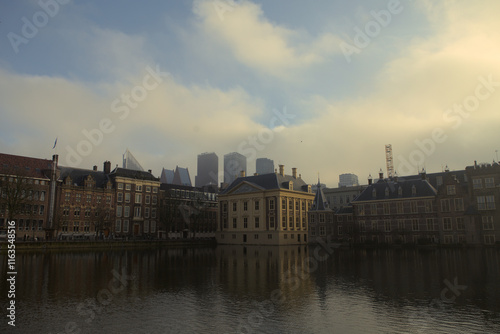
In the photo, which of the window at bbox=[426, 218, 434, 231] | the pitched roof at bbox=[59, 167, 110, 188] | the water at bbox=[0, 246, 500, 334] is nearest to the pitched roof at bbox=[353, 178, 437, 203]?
the window at bbox=[426, 218, 434, 231]

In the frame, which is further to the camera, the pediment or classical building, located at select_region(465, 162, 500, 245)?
the pediment

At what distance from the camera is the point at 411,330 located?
14.6 metres

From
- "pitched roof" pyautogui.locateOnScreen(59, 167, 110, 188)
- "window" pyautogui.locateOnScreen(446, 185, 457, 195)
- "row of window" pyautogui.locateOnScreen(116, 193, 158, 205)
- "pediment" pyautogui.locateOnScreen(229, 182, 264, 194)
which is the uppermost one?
"pitched roof" pyautogui.locateOnScreen(59, 167, 110, 188)

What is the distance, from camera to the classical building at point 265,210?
9500cm

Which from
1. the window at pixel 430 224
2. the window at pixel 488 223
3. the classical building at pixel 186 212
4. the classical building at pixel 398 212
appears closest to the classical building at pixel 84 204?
the classical building at pixel 186 212

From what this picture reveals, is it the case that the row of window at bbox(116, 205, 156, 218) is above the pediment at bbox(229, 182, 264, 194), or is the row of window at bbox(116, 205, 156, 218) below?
below

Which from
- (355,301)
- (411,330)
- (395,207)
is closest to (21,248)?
(355,301)

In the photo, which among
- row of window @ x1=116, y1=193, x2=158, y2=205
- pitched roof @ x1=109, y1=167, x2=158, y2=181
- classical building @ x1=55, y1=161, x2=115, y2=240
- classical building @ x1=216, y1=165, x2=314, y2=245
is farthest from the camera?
pitched roof @ x1=109, y1=167, x2=158, y2=181

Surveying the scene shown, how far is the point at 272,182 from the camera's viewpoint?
9831cm

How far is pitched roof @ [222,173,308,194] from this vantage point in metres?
98.0

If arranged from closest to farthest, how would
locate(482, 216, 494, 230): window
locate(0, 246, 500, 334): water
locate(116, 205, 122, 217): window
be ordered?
locate(0, 246, 500, 334): water → locate(482, 216, 494, 230): window → locate(116, 205, 122, 217): window

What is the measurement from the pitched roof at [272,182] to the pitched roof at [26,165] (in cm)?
4470

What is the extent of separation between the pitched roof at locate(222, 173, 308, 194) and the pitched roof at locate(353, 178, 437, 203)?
65.1ft

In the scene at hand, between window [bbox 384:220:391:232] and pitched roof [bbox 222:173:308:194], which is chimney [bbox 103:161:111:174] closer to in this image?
pitched roof [bbox 222:173:308:194]
